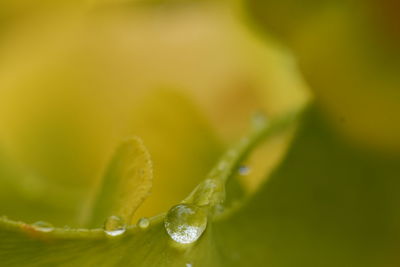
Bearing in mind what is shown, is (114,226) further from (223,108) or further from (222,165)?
(223,108)

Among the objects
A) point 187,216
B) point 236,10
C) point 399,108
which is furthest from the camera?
point 236,10

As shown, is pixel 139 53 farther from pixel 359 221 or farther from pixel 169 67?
pixel 359 221

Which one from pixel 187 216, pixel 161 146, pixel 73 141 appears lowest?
pixel 73 141

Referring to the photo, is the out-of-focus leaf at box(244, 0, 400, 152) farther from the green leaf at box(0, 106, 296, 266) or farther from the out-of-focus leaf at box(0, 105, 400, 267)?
the green leaf at box(0, 106, 296, 266)

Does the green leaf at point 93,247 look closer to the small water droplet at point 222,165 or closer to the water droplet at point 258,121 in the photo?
the small water droplet at point 222,165

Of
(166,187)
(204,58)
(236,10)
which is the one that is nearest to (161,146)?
(166,187)

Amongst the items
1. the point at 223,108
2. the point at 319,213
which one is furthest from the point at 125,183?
the point at 223,108
